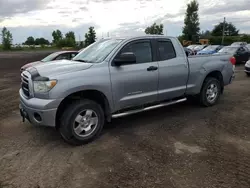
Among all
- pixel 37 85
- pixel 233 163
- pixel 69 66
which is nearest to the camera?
pixel 233 163

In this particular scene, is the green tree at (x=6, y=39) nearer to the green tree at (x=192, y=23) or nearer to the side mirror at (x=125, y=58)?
the green tree at (x=192, y=23)

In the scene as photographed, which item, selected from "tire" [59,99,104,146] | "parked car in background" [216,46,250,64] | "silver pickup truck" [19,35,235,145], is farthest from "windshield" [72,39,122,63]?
"parked car in background" [216,46,250,64]

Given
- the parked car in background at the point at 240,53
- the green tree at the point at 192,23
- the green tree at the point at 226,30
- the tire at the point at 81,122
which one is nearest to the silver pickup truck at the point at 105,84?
the tire at the point at 81,122

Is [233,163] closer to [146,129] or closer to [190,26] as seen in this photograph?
[146,129]

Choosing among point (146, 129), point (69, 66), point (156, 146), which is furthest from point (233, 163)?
point (69, 66)

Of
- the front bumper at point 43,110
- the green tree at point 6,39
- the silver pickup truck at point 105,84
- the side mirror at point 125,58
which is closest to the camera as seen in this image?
the front bumper at point 43,110

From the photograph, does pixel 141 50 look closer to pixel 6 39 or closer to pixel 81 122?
pixel 81 122

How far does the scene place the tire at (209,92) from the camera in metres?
6.34

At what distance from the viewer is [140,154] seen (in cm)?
401

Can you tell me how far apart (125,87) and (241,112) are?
3.27 metres

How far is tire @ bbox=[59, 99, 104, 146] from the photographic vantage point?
4.20m

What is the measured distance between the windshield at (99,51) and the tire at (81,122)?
909 mm

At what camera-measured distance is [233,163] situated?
3.68m

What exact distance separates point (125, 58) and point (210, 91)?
10.1ft
